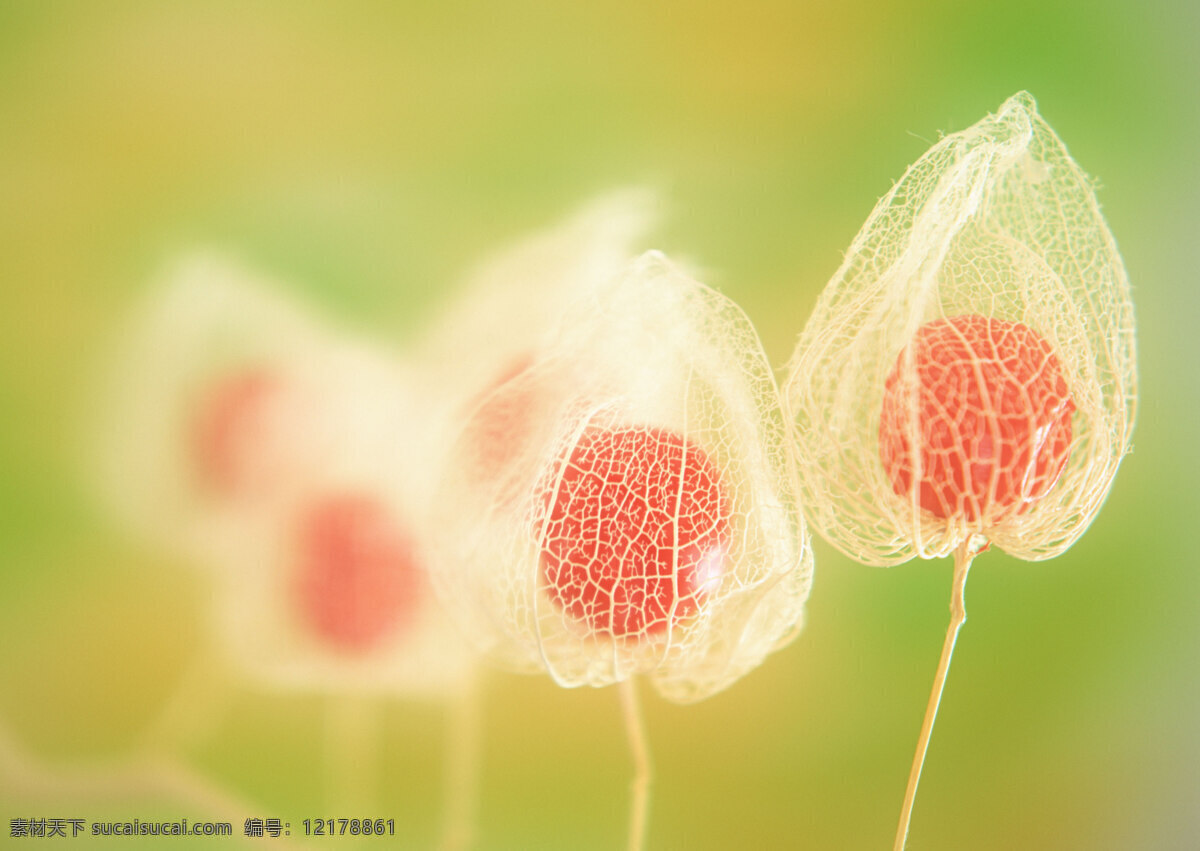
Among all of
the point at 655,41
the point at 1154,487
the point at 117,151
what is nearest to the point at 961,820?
the point at 1154,487

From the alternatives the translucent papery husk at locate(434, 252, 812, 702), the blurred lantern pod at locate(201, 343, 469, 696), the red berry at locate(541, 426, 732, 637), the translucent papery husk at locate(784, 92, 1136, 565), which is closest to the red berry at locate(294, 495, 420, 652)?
the blurred lantern pod at locate(201, 343, 469, 696)

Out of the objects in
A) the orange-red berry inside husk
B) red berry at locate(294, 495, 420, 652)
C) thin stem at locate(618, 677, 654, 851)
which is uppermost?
the orange-red berry inside husk

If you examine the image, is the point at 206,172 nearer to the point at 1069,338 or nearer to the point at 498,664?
the point at 498,664

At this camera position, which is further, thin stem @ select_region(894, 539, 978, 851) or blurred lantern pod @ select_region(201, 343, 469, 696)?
blurred lantern pod @ select_region(201, 343, 469, 696)

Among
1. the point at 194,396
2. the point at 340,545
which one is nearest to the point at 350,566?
the point at 340,545

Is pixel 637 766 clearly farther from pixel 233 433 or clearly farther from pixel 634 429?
pixel 233 433

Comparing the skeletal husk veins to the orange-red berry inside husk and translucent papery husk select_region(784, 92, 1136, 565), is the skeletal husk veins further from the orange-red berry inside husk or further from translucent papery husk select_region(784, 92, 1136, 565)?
translucent papery husk select_region(784, 92, 1136, 565)
